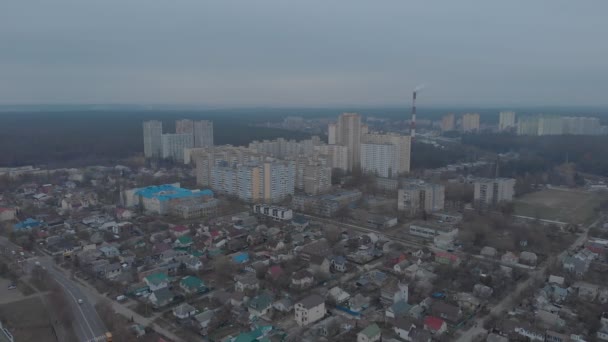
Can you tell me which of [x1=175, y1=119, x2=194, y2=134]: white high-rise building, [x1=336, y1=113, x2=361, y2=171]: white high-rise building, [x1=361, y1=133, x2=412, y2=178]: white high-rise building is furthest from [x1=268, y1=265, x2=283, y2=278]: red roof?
[x1=175, y1=119, x2=194, y2=134]: white high-rise building

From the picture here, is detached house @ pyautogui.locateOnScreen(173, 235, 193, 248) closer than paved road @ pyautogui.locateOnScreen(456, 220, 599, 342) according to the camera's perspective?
No

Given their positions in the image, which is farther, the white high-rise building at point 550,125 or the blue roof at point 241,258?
the white high-rise building at point 550,125

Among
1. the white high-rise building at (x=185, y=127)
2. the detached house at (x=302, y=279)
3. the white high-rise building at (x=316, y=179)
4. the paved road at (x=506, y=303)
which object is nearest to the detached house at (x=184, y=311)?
the detached house at (x=302, y=279)

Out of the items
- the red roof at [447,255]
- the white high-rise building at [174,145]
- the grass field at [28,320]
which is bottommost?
the grass field at [28,320]

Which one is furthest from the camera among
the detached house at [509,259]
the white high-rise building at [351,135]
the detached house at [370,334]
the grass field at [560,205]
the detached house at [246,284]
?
the white high-rise building at [351,135]

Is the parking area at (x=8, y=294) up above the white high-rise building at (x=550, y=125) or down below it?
below

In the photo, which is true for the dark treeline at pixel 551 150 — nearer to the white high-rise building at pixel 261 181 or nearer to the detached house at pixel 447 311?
the white high-rise building at pixel 261 181

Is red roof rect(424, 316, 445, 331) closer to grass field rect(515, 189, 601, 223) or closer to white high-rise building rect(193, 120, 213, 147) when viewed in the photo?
grass field rect(515, 189, 601, 223)
